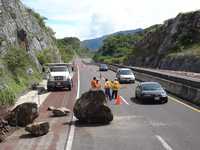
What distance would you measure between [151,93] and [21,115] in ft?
33.5

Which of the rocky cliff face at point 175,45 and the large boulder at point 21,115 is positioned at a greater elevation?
the rocky cliff face at point 175,45

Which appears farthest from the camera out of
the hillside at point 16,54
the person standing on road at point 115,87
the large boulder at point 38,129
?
the hillside at point 16,54

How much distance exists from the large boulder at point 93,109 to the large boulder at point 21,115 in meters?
2.01

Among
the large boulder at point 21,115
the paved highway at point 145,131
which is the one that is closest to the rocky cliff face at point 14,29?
the large boulder at point 21,115

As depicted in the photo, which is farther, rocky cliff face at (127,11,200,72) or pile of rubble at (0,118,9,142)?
rocky cliff face at (127,11,200,72)

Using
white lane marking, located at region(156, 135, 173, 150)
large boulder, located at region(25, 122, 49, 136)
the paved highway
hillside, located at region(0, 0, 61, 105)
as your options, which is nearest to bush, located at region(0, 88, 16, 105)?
hillside, located at region(0, 0, 61, 105)

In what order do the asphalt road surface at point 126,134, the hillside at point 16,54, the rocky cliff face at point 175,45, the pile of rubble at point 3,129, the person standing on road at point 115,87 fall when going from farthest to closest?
the rocky cliff face at point 175,45
the hillside at point 16,54
the person standing on road at point 115,87
the pile of rubble at point 3,129
the asphalt road surface at point 126,134

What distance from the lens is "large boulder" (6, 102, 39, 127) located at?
20.3 meters

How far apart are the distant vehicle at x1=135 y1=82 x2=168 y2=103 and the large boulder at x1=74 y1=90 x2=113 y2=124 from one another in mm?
7939

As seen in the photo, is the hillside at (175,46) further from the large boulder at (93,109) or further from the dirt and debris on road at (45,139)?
the dirt and debris on road at (45,139)

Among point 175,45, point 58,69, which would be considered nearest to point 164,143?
point 58,69

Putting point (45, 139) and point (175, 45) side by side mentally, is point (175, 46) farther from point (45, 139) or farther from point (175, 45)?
point (45, 139)

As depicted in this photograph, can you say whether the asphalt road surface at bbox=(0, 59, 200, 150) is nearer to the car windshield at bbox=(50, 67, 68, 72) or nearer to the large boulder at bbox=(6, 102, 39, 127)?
the large boulder at bbox=(6, 102, 39, 127)

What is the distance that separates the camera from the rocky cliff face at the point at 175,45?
7844 centimetres
